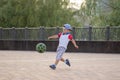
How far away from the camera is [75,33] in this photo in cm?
2894

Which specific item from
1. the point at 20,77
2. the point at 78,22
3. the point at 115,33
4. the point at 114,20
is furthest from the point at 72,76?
the point at 78,22

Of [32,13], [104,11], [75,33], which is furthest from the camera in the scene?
[32,13]

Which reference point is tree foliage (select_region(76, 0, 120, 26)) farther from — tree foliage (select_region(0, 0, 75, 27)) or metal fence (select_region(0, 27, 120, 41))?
tree foliage (select_region(0, 0, 75, 27))

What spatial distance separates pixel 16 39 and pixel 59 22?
41.4 ft

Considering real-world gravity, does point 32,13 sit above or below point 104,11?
below

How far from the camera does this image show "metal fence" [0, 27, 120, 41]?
1094 inches

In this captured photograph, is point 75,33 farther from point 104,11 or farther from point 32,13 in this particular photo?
point 32,13

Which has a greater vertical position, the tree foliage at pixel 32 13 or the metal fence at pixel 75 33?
the tree foliage at pixel 32 13

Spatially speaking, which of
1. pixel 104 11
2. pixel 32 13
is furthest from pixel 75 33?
pixel 32 13

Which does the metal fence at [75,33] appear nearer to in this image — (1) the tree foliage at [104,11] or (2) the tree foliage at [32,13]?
(1) the tree foliage at [104,11]

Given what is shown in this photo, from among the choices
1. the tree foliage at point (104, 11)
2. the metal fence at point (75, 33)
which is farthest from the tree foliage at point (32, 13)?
the metal fence at point (75, 33)

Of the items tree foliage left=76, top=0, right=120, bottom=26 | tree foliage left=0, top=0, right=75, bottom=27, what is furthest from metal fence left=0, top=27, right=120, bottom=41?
tree foliage left=0, top=0, right=75, bottom=27

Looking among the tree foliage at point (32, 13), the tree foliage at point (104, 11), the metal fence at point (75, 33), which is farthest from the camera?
the tree foliage at point (32, 13)

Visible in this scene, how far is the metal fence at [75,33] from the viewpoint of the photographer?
27.8 meters
